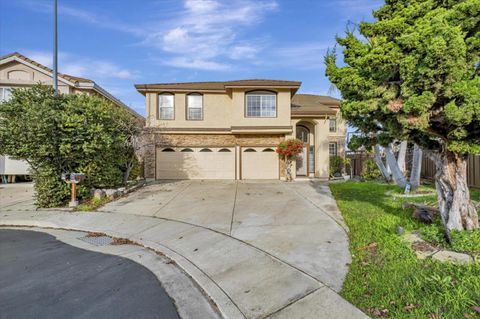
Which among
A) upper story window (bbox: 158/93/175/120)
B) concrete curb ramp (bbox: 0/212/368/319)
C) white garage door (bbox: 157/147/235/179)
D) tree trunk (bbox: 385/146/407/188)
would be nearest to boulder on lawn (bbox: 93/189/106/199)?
concrete curb ramp (bbox: 0/212/368/319)

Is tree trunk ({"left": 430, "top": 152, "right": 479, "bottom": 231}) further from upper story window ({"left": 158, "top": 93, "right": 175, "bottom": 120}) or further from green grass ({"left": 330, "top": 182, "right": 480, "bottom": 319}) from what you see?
upper story window ({"left": 158, "top": 93, "right": 175, "bottom": 120})

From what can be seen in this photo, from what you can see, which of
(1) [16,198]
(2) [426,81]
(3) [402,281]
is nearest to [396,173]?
(2) [426,81]

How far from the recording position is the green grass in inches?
112

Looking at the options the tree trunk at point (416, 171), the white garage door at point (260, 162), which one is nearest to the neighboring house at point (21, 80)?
the white garage door at point (260, 162)

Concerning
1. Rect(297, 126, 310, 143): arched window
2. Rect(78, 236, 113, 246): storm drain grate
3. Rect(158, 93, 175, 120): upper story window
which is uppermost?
Rect(158, 93, 175, 120): upper story window

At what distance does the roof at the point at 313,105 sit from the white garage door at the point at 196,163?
17.1 feet

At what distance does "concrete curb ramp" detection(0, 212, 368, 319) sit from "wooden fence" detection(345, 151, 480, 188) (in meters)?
10.2

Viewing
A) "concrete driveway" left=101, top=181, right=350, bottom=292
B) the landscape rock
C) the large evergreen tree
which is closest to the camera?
the large evergreen tree

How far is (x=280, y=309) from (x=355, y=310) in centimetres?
88

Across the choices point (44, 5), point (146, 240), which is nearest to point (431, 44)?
point (146, 240)

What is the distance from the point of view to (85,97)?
9781 millimetres

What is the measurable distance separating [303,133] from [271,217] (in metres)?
11.6

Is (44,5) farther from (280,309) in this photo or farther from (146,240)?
(280,309)

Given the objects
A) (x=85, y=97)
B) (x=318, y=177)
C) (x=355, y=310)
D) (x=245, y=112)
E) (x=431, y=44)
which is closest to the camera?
(x=355, y=310)
